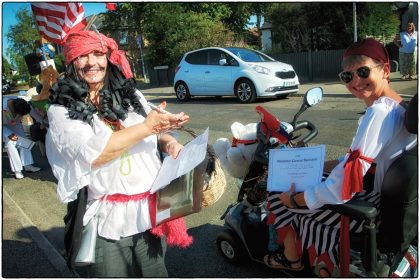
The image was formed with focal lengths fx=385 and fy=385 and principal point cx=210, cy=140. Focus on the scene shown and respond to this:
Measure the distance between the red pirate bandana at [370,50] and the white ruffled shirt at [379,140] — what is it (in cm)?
22

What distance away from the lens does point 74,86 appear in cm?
175

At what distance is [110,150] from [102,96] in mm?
358

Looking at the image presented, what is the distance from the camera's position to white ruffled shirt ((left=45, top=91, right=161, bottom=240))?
166 centimetres

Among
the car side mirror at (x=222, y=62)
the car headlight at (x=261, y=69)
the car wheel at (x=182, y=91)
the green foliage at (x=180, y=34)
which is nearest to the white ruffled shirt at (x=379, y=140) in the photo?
the car headlight at (x=261, y=69)

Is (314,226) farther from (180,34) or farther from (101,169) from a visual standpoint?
(180,34)

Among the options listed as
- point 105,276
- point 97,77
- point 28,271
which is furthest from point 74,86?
point 28,271

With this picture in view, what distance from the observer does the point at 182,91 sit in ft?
43.7

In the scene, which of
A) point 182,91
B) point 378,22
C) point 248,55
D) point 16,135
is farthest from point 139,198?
point 378,22

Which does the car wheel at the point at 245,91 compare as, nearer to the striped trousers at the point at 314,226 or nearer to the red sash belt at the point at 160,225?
the striped trousers at the point at 314,226

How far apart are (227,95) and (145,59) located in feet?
37.2

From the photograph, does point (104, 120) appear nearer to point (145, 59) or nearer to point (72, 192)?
point (72, 192)

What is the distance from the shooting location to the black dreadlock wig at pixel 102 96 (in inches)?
68.2

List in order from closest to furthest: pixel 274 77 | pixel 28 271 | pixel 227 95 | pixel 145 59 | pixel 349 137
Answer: pixel 28 271 → pixel 349 137 → pixel 274 77 → pixel 227 95 → pixel 145 59

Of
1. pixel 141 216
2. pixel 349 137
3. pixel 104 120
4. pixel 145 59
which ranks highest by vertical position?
pixel 145 59
